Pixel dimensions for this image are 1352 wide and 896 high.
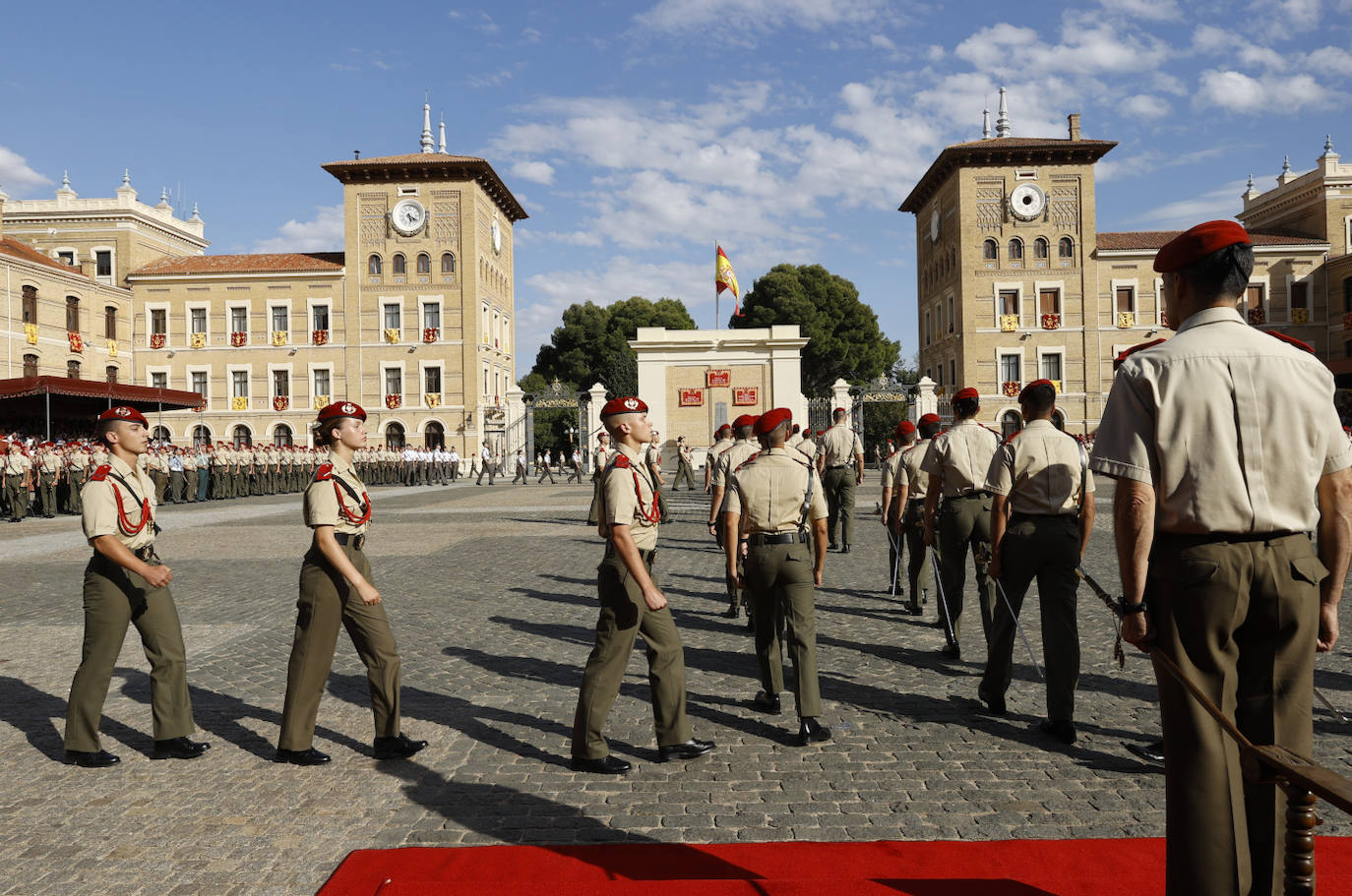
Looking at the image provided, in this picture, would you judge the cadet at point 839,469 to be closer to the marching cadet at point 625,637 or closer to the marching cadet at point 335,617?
the marching cadet at point 625,637

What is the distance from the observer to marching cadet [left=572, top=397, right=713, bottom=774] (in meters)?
4.45

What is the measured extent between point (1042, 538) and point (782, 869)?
250 centimetres

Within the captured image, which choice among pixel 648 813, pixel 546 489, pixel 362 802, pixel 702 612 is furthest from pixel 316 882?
pixel 546 489

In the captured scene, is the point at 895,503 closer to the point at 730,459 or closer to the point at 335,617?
the point at 730,459

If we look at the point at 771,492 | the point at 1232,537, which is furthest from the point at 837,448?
the point at 1232,537

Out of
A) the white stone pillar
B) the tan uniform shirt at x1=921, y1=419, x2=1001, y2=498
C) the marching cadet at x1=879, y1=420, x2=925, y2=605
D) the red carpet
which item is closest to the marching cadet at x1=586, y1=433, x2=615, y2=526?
the marching cadet at x1=879, y1=420, x2=925, y2=605

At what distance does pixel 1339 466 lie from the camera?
108 inches

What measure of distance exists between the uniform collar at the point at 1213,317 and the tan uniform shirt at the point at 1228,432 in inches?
1.2

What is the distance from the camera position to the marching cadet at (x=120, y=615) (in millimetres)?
4621

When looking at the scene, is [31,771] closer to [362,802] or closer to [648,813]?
[362,802]

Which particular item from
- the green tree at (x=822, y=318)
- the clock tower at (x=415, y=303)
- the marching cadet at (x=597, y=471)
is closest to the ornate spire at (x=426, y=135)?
the clock tower at (x=415, y=303)

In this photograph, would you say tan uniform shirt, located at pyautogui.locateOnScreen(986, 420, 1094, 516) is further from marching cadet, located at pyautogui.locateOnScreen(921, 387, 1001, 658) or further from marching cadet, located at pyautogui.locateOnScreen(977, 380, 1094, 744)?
marching cadet, located at pyautogui.locateOnScreen(921, 387, 1001, 658)

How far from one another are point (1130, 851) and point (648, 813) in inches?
71.2

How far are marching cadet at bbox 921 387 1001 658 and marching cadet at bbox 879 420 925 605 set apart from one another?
4.33 feet
